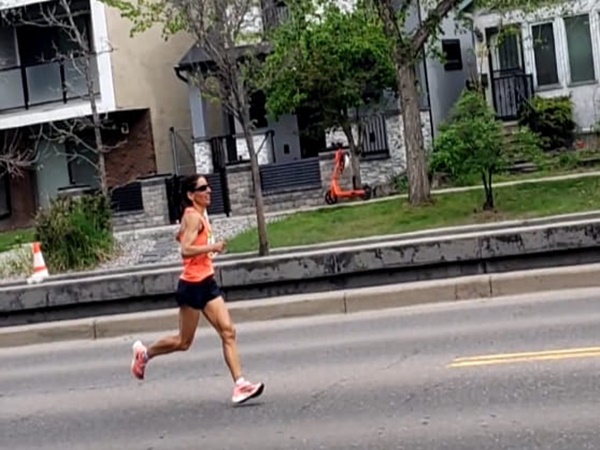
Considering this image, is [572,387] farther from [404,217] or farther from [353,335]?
[404,217]

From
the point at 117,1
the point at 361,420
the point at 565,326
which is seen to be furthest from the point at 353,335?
the point at 117,1

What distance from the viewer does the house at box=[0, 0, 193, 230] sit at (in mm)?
32781

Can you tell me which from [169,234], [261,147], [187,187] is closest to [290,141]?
[261,147]

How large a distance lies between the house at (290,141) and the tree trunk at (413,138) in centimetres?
376

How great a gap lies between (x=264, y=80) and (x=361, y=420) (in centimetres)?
1408

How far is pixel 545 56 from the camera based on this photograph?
31.3m

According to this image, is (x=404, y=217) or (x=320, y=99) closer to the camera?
(x=404, y=217)

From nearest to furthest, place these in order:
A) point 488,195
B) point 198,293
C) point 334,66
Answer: point 198,293 → point 488,195 → point 334,66

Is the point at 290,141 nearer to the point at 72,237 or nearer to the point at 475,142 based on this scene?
the point at 475,142

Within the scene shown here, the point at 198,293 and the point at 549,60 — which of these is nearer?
the point at 198,293

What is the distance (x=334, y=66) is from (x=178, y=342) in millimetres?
17211

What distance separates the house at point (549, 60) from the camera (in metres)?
30.5

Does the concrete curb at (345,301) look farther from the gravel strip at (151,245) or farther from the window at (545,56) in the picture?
the window at (545,56)

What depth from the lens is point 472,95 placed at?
2181 cm
